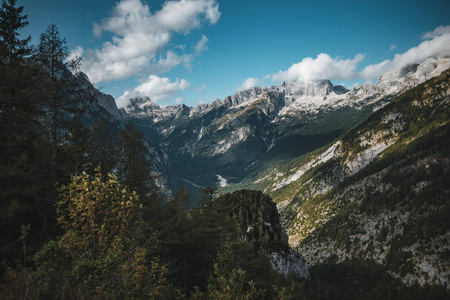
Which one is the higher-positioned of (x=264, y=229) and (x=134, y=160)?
(x=134, y=160)

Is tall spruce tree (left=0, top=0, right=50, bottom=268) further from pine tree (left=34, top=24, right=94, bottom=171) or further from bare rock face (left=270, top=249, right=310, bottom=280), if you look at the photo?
bare rock face (left=270, top=249, right=310, bottom=280)

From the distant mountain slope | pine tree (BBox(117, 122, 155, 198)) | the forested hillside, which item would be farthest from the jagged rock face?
the distant mountain slope

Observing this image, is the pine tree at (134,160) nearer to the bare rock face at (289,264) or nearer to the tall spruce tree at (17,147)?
the tall spruce tree at (17,147)

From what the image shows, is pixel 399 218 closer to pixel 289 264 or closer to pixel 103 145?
pixel 289 264

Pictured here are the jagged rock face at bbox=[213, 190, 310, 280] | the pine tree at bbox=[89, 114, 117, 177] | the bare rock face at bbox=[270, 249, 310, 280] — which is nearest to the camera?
the pine tree at bbox=[89, 114, 117, 177]

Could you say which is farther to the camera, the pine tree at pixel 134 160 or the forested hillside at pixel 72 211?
the pine tree at pixel 134 160

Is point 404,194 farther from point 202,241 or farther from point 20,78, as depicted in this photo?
point 20,78

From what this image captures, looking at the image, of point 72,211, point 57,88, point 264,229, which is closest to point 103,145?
point 57,88

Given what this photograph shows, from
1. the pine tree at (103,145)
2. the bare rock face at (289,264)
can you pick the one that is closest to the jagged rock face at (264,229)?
the bare rock face at (289,264)

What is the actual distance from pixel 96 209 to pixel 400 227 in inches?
6735

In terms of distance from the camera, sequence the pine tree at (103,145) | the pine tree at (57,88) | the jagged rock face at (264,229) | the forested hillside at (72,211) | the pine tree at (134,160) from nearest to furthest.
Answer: the forested hillside at (72,211) → the pine tree at (57,88) → the pine tree at (103,145) → the pine tree at (134,160) → the jagged rock face at (264,229)

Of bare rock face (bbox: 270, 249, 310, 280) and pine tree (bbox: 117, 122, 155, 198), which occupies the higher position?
pine tree (bbox: 117, 122, 155, 198)

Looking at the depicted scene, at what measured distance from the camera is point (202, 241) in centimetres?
3219

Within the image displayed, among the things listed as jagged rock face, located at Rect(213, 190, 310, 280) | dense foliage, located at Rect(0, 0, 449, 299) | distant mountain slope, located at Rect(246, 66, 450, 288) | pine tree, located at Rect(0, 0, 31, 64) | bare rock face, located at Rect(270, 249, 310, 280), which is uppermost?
pine tree, located at Rect(0, 0, 31, 64)
